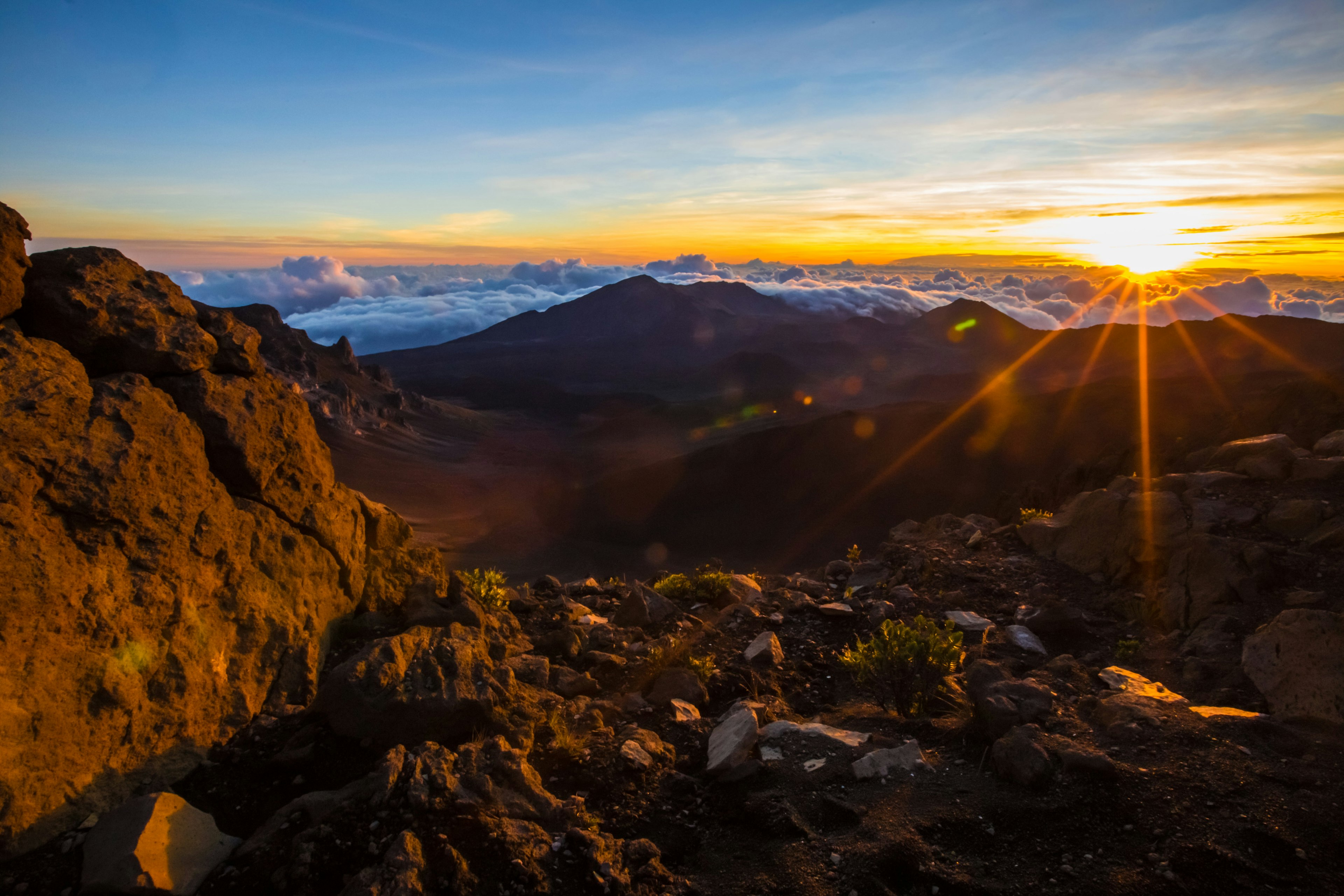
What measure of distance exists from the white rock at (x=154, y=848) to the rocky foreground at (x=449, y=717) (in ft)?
0.04

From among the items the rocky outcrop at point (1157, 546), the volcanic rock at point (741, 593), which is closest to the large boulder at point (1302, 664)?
the rocky outcrop at point (1157, 546)

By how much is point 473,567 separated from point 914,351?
98372mm

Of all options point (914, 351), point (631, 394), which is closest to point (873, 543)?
point (631, 394)

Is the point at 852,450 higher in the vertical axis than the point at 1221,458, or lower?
lower

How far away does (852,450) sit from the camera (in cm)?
3259

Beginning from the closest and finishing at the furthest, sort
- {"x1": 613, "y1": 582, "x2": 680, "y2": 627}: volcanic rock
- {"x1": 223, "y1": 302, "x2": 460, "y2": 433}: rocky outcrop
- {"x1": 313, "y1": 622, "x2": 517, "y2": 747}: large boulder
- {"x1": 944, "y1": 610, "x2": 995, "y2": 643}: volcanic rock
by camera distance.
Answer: {"x1": 313, "y1": 622, "x2": 517, "y2": 747}: large boulder
{"x1": 944, "y1": 610, "x2": 995, "y2": 643}: volcanic rock
{"x1": 613, "y1": 582, "x2": 680, "y2": 627}: volcanic rock
{"x1": 223, "y1": 302, "x2": 460, "y2": 433}: rocky outcrop

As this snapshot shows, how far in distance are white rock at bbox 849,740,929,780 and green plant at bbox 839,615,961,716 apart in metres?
0.77

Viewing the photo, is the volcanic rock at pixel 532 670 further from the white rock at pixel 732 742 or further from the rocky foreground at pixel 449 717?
the white rock at pixel 732 742

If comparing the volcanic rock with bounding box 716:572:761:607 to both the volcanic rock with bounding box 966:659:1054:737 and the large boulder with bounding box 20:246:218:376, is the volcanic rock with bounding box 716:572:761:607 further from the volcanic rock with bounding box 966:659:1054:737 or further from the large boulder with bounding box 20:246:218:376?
the large boulder with bounding box 20:246:218:376

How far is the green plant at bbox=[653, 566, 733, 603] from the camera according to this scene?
7449mm

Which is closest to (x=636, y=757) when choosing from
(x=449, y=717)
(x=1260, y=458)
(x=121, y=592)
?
(x=449, y=717)

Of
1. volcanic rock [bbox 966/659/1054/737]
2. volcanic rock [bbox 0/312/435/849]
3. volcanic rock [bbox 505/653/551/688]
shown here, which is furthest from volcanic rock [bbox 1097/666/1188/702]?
volcanic rock [bbox 0/312/435/849]

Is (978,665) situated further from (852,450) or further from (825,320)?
(825,320)

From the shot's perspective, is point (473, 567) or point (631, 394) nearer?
point (473, 567)
